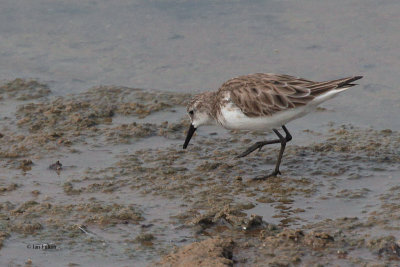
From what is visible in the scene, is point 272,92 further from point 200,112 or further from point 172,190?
point 172,190

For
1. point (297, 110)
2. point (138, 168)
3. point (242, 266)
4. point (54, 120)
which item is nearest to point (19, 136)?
point (54, 120)

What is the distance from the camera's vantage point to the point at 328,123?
28.4 feet

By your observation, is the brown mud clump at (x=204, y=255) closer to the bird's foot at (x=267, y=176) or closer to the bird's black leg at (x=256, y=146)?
the bird's foot at (x=267, y=176)

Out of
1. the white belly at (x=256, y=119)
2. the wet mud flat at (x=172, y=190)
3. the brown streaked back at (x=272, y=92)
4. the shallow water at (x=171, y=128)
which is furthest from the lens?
the white belly at (x=256, y=119)

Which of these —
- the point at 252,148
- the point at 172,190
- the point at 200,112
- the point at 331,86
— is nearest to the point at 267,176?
the point at 252,148

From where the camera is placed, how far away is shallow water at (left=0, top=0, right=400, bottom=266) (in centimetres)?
621

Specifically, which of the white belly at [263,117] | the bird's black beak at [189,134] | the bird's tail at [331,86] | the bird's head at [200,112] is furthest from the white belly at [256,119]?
the bird's black beak at [189,134]

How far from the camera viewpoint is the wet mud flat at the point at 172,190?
5586mm

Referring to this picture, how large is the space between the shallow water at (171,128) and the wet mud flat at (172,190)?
0.07ft

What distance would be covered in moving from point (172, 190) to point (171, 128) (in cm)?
175

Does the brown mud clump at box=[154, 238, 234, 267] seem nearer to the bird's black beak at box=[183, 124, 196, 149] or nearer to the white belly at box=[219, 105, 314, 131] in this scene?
the white belly at box=[219, 105, 314, 131]

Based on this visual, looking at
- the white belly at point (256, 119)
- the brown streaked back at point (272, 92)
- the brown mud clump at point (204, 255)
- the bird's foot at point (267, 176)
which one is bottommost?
the bird's foot at point (267, 176)

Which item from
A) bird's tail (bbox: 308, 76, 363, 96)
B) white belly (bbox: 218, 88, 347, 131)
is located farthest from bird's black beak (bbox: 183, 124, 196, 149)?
bird's tail (bbox: 308, 76, 363, 96)

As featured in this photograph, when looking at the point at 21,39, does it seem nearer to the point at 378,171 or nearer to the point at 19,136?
the point at 19,136
